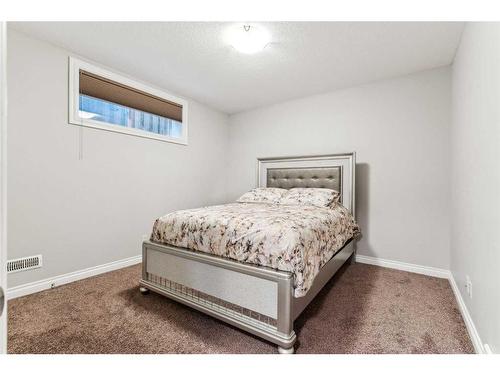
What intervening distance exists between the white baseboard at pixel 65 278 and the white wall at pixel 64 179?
5 centimetres

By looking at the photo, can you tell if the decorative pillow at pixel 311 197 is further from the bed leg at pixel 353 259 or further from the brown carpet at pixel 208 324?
the brown carpet at pixel 208 324

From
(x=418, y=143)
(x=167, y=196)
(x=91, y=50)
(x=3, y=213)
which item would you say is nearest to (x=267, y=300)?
(x=3, y=213)

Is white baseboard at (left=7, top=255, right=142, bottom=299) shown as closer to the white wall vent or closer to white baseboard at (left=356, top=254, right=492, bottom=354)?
the white wall vent

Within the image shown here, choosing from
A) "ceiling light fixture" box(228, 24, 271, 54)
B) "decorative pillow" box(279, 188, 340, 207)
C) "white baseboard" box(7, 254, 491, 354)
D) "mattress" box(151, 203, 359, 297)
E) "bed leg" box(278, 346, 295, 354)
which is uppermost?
"ceiling light fixture" box(228, 24, 271, 54)

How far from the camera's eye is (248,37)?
2.02 meters

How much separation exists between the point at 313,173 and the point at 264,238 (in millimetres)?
1944

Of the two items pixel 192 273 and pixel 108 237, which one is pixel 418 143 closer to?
pixel 192 273

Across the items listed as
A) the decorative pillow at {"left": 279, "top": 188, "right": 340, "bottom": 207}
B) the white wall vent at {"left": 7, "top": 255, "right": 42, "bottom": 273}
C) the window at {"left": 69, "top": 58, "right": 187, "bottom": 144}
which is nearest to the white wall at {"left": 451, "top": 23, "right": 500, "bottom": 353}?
the decorative pillow at {"left": 279, "top": 188, "right": 340, "bottom": 207}

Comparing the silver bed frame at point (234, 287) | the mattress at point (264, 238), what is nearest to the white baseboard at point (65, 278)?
the silver bed frame at point (234, 287)

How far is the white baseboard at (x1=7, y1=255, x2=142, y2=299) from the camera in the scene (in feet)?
6.70

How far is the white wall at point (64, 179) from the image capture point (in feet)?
6.73

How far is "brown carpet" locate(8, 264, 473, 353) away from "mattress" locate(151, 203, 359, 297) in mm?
406

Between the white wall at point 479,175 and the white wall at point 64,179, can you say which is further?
the white wall at point 64,179

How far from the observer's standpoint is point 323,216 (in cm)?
212
